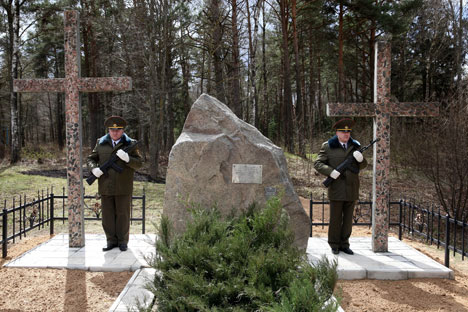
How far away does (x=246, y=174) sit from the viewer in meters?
4.69

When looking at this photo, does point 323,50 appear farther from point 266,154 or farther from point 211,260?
point 211,260

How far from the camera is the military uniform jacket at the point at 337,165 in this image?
5.07 meters

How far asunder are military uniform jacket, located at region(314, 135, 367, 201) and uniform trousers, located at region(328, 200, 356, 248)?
16cm

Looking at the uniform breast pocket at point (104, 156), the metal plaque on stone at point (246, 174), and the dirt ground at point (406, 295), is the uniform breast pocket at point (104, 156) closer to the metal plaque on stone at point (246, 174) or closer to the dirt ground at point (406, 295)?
the metal plaque on stone at point (246, 174)

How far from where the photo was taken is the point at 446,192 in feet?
26.1

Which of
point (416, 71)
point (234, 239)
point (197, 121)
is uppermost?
point (416, 71)

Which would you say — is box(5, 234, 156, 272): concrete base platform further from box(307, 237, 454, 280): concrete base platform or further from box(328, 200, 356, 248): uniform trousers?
box(328, 200, 356, 248): uniform trousers

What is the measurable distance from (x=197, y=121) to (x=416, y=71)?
18.6m

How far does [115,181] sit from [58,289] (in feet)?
5.30

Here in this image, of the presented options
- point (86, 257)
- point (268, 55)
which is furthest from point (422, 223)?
point (268, 55)

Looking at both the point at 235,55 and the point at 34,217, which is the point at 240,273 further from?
the point at 235,55

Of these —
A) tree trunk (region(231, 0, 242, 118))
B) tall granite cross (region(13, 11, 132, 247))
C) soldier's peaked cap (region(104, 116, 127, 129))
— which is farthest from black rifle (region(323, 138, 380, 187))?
tree trunk (region(231, 0, 242, 118))

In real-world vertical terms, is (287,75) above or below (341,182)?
above

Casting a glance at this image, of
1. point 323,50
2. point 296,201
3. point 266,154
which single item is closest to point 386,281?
point 296,201
